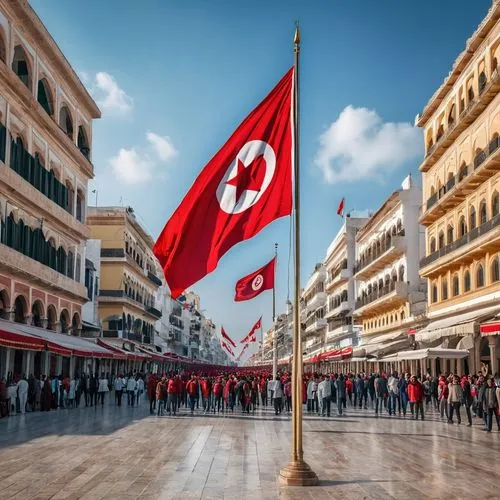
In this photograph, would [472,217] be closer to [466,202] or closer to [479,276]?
[466,202]

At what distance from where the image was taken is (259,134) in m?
11.9

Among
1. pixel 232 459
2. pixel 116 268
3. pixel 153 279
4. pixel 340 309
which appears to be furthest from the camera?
pixel 153 279

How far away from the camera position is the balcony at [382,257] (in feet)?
169

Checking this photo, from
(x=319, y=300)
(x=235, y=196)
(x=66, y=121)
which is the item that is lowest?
(x=235, y=196)

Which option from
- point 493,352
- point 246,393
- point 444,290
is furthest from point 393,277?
point 246,393

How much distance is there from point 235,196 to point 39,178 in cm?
2691

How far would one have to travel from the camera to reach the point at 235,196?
1188cm

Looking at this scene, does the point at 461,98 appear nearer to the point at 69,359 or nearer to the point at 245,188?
the point at 69,359

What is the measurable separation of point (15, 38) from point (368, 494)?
2868 cm

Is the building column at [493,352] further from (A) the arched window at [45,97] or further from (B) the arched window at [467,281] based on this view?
(A) the arched window at [45,97]

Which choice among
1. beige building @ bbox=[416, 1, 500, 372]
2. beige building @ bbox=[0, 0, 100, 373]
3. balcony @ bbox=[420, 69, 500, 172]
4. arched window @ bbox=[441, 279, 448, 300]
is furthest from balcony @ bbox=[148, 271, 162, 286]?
arched window @ bbox=[441, 279, 448, 300]

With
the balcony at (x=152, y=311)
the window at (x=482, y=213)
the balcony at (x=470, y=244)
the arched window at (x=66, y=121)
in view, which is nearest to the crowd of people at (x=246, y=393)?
the balcony at (x=470, y=244)

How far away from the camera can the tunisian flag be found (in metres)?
11.6

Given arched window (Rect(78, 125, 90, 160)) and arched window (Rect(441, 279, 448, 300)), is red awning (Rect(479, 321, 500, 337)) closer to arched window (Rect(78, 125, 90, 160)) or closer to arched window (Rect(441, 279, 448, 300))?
arched window (Rect(441, 279, 448, 300))
